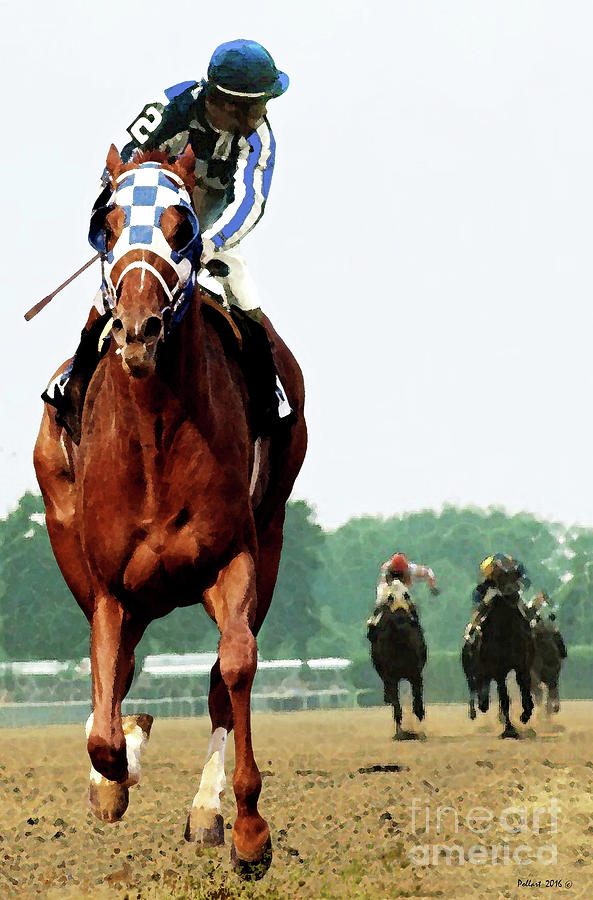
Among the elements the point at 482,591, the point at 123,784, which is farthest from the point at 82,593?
the point at 482,591

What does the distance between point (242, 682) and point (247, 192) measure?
9.34 feet

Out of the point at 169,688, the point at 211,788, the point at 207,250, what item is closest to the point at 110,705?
the point at 211,788

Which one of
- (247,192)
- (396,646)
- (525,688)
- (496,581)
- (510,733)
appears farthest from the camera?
(396,646)

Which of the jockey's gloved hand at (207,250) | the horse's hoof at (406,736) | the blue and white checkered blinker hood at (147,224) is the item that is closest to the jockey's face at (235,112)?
the jockey's gloved hand at (207,250)

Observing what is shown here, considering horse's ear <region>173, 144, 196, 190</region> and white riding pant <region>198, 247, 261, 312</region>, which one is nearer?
horse's ear <region>173, 144, 196, 190</region>

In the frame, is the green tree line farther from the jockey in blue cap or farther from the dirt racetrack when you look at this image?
the jockey in blue cap

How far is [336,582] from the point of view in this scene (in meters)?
101

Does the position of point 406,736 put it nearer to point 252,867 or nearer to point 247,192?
point 247,192

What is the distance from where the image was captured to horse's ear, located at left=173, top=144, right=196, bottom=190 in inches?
279

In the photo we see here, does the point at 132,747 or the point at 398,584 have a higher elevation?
the point at 398,584

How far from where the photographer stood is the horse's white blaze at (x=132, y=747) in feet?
24.4

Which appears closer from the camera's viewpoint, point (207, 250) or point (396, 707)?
point (207, 250)

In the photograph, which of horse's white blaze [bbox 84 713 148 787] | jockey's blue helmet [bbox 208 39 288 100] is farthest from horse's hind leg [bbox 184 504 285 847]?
jockey's blue helmet [bbox 208 39 288 100]

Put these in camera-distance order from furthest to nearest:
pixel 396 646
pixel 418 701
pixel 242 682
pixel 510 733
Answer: pixel 396 646
pixel 418 701
pixel 510 733
pixel 242 682
